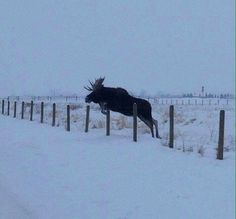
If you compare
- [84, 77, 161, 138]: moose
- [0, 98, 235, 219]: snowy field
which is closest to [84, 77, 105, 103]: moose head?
[84, 77, 161, 138]: moose

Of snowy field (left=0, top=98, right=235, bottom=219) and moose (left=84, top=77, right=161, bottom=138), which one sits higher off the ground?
moose (left=84, top=77, right=161, bottom=138)

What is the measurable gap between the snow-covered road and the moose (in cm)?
502

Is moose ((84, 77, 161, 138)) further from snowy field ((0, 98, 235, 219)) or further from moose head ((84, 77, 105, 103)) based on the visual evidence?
snowy field ((0, 98, 235, 219))

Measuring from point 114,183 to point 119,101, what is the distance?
10.8 metres

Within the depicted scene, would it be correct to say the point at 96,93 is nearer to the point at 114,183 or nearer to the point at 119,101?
the point at 119,101

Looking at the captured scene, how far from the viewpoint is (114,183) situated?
973 cm

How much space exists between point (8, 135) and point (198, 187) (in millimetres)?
12465

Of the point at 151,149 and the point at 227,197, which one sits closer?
the point at 227,197

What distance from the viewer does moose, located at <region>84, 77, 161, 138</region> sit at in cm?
2027

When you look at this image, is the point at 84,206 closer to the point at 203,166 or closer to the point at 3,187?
the point at 3,187

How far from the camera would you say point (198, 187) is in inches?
362

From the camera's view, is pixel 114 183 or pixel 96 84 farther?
pixel 96 84

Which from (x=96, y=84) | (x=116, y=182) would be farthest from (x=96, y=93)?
(x=116, y=182)

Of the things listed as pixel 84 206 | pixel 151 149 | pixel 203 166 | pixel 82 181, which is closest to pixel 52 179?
pixel 82 181
